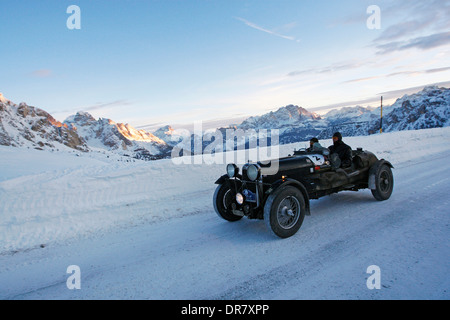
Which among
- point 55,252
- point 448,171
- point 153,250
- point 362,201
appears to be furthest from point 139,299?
point 448,171

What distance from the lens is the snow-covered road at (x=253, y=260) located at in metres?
3.23

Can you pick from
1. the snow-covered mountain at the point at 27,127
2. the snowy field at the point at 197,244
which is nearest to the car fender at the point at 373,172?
the snowy field at the point at 197,244

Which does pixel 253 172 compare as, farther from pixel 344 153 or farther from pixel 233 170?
pixel 344 153

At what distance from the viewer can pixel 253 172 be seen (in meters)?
4.86

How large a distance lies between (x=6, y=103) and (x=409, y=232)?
154 meters

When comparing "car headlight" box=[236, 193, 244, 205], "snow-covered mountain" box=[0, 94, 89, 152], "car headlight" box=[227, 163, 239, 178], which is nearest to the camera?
"car headlight" box=[236, 193, 244, 205]

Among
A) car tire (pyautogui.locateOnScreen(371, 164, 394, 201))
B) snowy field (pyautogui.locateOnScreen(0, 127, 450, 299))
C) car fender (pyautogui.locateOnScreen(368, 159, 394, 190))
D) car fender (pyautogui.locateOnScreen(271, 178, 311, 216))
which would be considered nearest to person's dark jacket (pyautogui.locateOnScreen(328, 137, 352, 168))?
car fender (pyautogui.locateOnScreen(368, 159, 394, 190))

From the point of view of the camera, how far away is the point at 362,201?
21.5ft

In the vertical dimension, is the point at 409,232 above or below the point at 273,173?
below

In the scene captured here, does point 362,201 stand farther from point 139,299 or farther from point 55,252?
point 55,252

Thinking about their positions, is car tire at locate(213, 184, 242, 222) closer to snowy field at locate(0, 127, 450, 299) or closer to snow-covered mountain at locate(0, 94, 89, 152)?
snowy field at locate(0, 127, 450, 299)

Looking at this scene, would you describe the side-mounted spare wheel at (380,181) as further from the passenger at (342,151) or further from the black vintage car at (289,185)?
the passenger at (342,151)

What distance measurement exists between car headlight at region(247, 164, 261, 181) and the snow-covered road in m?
1.02

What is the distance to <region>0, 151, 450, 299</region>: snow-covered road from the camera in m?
3.23
